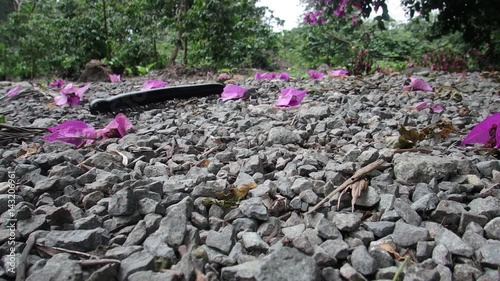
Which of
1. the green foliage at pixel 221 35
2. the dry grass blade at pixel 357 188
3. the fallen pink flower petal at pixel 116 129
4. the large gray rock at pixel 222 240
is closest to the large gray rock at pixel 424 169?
the dry grass blade at pixel 357 188

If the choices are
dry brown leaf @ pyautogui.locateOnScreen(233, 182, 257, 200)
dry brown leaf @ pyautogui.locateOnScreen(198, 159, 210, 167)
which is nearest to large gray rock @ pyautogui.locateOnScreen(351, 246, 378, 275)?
dry brown leaf @ pyautogui.locateOnScreen(233, 182, 257, 200)

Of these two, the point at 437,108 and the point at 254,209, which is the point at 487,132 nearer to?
the point at 437,108

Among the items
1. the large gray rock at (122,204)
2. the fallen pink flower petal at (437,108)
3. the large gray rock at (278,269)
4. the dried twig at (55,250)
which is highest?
the fallen pink flower petal at (437,108)

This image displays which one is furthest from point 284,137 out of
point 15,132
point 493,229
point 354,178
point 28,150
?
point 15,132

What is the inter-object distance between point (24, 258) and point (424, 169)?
792 mm

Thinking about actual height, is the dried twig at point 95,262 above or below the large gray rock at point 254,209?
below

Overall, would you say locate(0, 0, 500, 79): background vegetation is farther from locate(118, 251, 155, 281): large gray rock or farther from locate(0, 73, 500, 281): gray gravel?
locate(118, 251, 155, 281): large gray rock

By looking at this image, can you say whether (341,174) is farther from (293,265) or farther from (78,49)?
(78,49)

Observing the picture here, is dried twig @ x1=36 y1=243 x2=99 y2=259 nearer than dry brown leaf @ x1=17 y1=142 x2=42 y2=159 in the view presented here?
Yes

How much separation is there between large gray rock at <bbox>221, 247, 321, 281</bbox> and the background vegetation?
326 cm

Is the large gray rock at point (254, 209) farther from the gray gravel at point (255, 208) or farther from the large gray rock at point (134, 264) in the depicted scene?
the large gray rock at point (134, 264)

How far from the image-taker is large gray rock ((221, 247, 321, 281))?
0.57 meters

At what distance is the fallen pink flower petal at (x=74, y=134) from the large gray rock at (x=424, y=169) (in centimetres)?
95

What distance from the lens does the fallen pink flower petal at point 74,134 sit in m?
1.31
